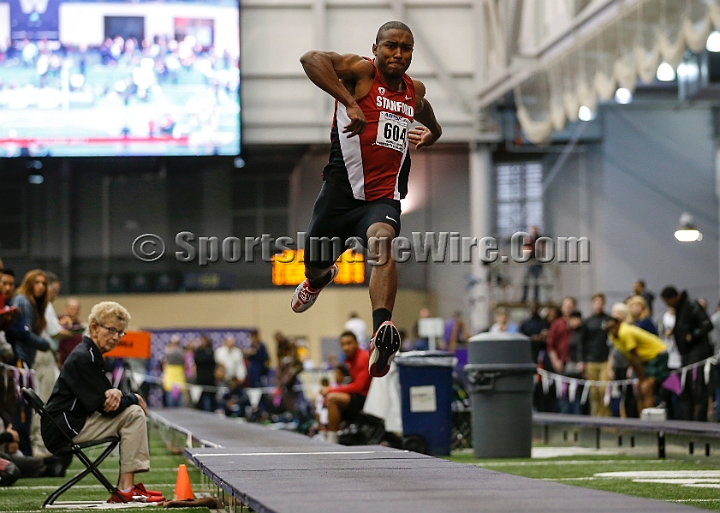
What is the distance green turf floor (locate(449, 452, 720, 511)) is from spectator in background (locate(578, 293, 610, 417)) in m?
3.87

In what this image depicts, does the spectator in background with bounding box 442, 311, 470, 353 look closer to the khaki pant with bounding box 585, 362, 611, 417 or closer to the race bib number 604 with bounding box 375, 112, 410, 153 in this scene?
the khaki pant with bounding box 585, 362, 611, 417

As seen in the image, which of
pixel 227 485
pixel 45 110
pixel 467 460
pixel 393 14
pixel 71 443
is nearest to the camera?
pixel 227 485

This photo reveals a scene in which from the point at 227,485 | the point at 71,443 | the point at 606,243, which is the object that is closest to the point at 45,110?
the point at 606,243

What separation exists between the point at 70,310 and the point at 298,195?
18428 millimetres

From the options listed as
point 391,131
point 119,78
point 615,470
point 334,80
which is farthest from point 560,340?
point 119,78

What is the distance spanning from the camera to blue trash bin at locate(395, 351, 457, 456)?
33.3 feet

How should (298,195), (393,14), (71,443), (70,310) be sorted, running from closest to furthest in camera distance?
(71,443) → (70,310) → (393,14) → (298,195)

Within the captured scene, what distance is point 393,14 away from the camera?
Answer: 23.8 meters

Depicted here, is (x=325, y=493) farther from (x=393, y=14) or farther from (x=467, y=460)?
(x=393, y=14)

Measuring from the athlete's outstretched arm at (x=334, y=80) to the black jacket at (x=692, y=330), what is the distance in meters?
7.03

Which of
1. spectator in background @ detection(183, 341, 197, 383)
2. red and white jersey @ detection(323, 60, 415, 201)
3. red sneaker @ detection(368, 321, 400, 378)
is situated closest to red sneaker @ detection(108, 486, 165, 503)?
red sneaker @ detection(368, 321, 400, 378)

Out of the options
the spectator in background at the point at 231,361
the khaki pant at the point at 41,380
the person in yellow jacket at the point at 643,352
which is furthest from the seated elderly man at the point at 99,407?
the spectator in background at the point at 231,361

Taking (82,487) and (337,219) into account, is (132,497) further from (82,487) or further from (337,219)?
(337,219)

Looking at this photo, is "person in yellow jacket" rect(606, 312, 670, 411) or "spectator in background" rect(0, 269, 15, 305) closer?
"spectator in background" rect(0, 269, 15, 305)
